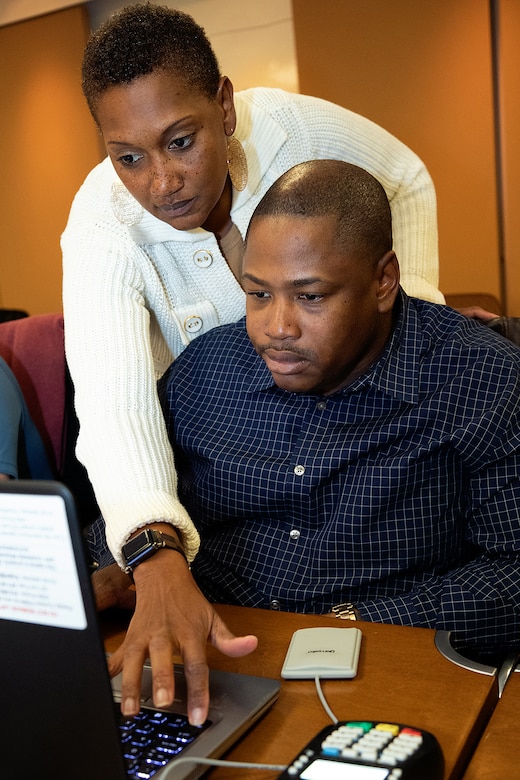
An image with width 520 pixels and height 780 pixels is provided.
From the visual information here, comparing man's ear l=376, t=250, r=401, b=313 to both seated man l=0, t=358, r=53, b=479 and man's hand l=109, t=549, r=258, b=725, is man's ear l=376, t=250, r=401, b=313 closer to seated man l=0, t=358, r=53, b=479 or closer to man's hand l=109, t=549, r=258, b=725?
man's hand l=109, t=549, r=258, b=725

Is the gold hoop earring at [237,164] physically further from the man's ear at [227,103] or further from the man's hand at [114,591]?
the man's hand at [114,591]

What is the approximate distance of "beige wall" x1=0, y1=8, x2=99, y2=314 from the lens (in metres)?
6.33

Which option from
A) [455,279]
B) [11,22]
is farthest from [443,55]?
[11,22]

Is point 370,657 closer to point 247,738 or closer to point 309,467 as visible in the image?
point 247,738

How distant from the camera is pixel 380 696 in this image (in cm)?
98

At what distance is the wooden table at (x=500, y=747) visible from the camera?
82cm

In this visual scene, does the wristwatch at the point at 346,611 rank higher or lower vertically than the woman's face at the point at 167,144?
lower

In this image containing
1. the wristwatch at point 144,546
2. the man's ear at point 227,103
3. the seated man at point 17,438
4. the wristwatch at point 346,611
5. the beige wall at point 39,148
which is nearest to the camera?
the wristwatch at point 144,546

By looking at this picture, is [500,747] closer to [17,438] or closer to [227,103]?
[227,103]

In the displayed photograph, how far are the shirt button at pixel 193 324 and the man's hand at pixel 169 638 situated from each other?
0.75 metres

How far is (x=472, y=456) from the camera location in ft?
4.70

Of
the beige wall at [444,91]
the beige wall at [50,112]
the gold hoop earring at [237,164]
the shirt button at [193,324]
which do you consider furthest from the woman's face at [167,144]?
the beige wall at [50,112]

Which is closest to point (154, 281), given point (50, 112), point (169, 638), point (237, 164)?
point (237, 164)

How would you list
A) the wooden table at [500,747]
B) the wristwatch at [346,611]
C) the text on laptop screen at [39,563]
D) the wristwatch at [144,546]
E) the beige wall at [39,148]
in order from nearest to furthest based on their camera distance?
1. the text on laptop screen at [39,563]
2. the wooden table at [500,747]
3. the wristwatch at [144,546]
4. the wristwatch at [346,611]
5. the beige wall at [39,148]
